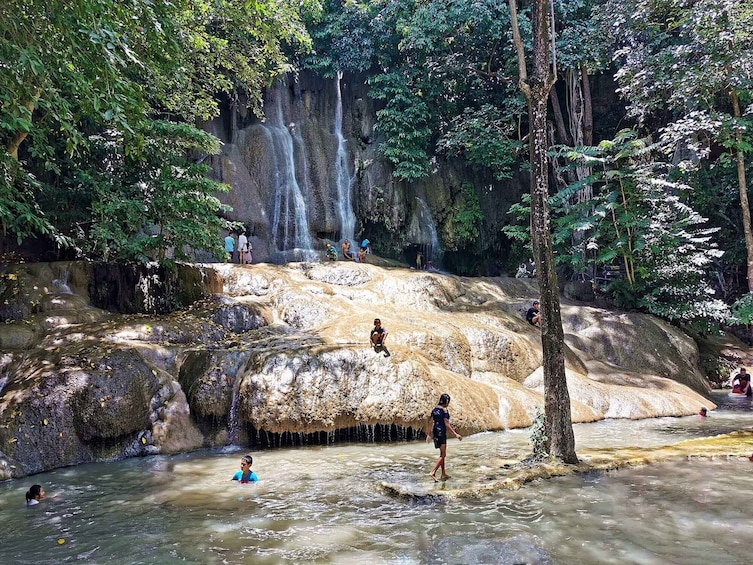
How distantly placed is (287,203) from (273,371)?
14159 mm

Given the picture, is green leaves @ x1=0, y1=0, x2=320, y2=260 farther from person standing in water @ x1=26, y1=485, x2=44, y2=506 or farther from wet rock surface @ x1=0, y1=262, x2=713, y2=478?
person standing in water @ x1=26, y1=485, x2=44, y2=506

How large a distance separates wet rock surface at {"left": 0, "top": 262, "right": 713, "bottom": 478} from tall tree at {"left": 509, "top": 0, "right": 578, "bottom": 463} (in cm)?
338

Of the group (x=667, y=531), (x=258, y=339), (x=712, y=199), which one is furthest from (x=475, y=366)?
(x=712, y=199)

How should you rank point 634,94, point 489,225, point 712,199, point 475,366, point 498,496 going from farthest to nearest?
point 489,225, point 712,199, point 634,94, point 475,366, point 498,496

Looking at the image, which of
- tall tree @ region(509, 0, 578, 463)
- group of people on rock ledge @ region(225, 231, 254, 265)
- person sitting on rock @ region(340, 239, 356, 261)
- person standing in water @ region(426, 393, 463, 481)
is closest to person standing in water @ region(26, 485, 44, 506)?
person standing in water @ region(426, 393, 463, 481)

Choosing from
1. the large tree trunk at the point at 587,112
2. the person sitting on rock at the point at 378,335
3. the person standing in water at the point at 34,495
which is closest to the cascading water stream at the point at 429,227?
the large tree trunk at the point at 587,112

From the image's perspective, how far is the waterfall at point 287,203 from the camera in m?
23.6

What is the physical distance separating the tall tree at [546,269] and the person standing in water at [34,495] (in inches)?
279

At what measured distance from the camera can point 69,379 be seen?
9.83 metres

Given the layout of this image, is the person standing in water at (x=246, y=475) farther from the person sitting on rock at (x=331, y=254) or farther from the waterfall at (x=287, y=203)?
the waterfall at (x=287, y=203)

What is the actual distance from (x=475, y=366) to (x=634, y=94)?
11.8 m

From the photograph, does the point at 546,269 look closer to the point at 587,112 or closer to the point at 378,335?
the point at 378,335

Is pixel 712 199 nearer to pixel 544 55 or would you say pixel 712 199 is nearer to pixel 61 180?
pixel 544 55

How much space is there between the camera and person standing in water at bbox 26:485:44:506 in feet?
23.9
